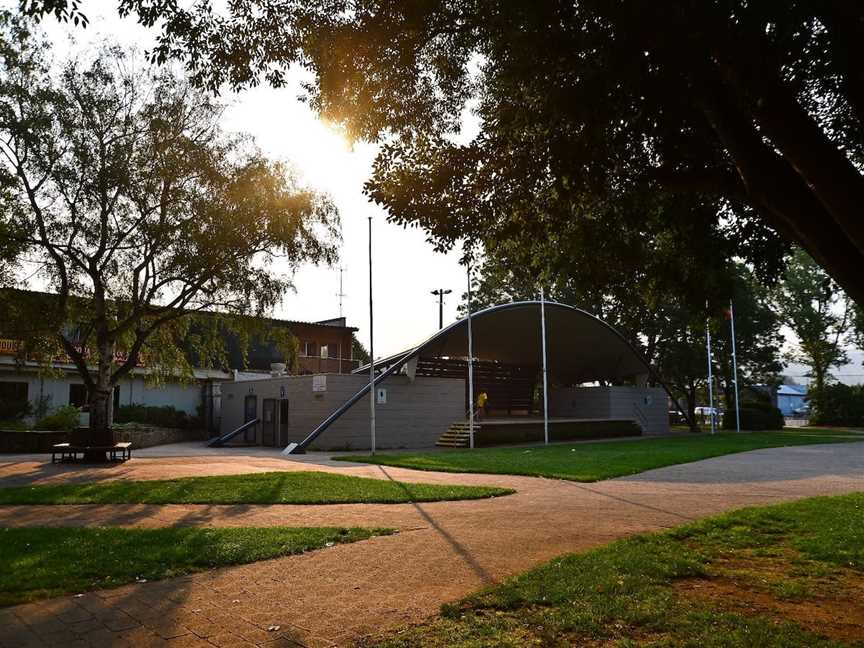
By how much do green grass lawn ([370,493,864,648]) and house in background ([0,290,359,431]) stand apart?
52.4 ft

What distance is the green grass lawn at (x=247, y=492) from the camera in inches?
426

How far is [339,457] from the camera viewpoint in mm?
21141

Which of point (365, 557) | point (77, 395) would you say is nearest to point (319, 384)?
point (77, 395)

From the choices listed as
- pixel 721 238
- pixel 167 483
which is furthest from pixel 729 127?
pixel 167 483

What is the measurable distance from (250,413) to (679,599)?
88.6 feet

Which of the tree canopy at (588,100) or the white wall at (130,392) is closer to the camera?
the tree canopy at (588,100)

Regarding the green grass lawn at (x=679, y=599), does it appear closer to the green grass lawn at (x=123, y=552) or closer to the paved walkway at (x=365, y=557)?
the paved walkway at (x=365, y=557)

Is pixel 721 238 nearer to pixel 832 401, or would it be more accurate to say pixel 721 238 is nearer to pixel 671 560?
pixel 671 560

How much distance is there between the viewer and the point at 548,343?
1471 inches

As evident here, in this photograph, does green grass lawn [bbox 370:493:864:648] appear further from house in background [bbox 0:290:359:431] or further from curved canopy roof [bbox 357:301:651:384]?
curved canopy roof [bbox 357:301:651:384]

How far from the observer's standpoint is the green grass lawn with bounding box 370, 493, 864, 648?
4.36 metres

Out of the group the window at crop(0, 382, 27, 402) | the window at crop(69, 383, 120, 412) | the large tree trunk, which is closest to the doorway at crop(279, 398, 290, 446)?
the window at crop(69, 383, 120, 412)

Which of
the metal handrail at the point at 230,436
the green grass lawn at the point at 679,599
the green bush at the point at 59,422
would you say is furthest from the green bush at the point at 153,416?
the green grass lawn at the point at 679,599

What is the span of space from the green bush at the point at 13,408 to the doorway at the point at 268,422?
9477mm
